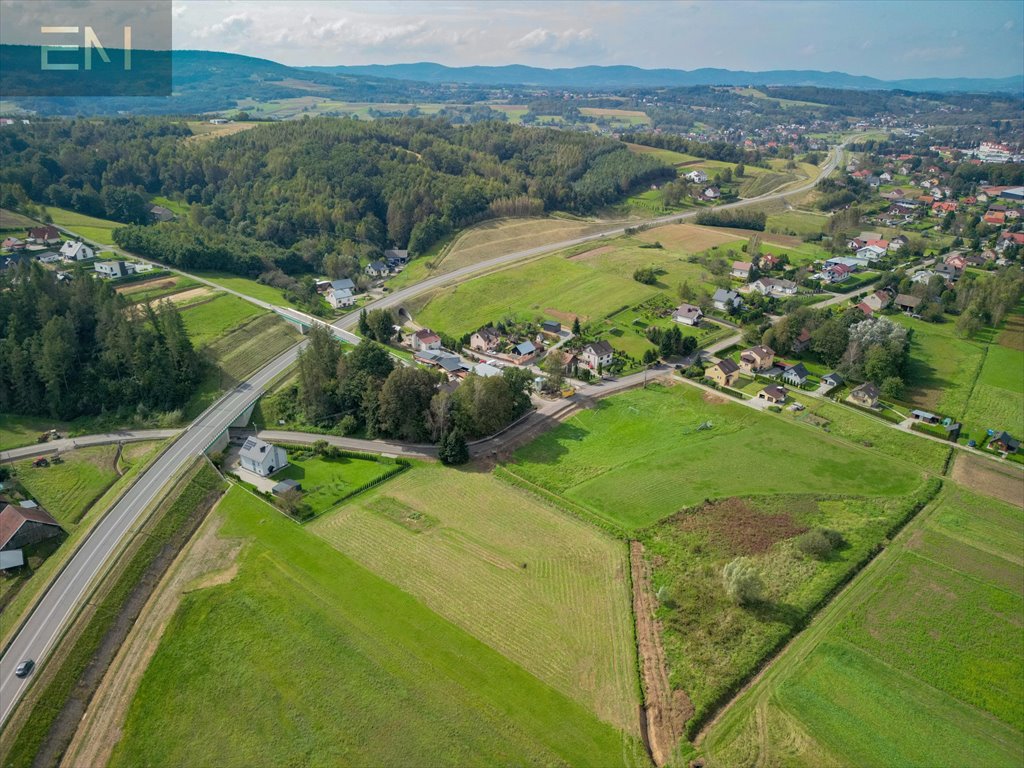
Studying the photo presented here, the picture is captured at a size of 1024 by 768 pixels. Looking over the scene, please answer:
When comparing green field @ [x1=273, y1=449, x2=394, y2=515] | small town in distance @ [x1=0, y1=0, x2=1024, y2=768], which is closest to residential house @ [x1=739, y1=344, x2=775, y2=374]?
small town in distance @ [x1=0, y1=0, x2=1024, y2=768]

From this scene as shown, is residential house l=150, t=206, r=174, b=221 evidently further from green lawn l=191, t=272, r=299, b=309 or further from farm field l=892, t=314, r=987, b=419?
farm field l=892, t=314, r=987, b=419

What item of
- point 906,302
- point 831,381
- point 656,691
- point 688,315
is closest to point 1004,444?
→ point 831,381

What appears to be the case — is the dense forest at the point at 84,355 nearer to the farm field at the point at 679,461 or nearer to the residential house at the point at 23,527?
the residential house at the point at 23,527

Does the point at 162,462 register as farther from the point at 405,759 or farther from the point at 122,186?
the point at 122,186

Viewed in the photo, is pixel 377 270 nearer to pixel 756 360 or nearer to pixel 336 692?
pixel 756 360

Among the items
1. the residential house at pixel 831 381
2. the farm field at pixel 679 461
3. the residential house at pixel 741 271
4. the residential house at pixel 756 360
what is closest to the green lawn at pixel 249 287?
the farm field at pixel 679 461

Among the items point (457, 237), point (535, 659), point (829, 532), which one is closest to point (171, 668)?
point (535, 659)
